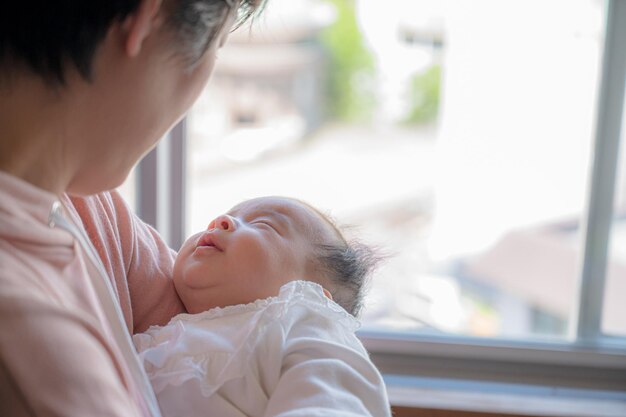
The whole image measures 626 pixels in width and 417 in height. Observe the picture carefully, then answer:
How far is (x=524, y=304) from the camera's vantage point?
289 cm

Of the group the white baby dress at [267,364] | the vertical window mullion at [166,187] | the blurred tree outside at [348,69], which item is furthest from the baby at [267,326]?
the blurred tree outside at [348,69]

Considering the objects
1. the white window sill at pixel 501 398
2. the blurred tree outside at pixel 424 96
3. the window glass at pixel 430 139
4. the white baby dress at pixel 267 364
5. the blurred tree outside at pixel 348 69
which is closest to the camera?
the white baby dress at pixel 267 364

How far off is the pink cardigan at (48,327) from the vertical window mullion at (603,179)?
3.43ft

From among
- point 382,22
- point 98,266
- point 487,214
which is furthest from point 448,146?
point 98,266

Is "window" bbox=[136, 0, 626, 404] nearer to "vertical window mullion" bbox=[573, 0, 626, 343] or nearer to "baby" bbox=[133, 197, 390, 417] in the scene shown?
"vertical window mullion" bbox=[573, 0, 626, 343]

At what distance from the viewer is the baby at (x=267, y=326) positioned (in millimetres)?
903

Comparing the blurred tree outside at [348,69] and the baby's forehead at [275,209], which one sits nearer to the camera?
the baby's forehead at [275,209]

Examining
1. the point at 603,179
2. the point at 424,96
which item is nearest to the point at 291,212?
the point at 603,179

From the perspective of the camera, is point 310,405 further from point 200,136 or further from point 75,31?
point 200,136

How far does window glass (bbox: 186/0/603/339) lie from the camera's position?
2279mm

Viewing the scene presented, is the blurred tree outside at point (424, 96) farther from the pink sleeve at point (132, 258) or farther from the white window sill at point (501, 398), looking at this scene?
the pink sleeve at point (132, 258)

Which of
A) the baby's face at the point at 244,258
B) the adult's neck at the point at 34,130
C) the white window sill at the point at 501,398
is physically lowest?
the white window sill at the point at 501,398

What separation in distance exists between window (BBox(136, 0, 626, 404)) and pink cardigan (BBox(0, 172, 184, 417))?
0.58 metres

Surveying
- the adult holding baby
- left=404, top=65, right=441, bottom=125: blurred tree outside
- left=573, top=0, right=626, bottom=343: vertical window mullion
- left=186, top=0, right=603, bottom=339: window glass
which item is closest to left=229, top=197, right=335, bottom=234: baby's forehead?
the adult holding baby
